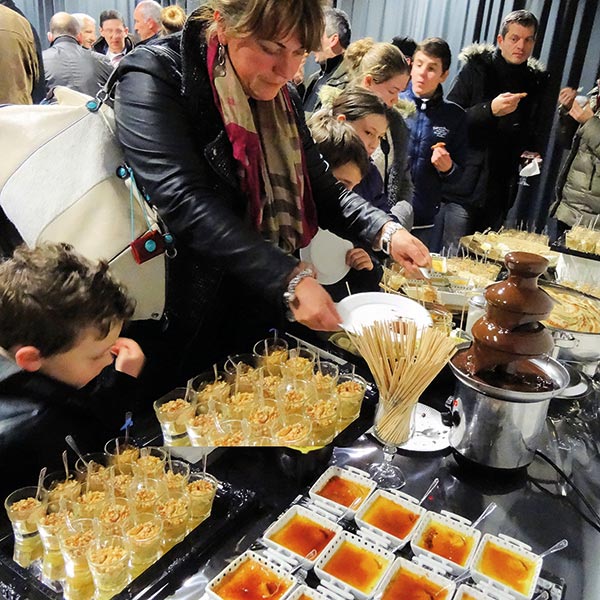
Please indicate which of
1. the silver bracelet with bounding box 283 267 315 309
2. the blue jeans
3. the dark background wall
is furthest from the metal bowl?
the dark background wall

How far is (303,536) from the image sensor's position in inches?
43.3

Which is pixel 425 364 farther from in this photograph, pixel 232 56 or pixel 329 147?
pixel 329 147

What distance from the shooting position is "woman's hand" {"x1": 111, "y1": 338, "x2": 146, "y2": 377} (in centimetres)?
154

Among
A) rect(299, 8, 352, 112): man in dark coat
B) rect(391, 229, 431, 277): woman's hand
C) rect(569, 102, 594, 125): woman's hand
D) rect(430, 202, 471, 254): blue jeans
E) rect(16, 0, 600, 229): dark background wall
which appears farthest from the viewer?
rect(16, 0, 600, 229): dark background wall

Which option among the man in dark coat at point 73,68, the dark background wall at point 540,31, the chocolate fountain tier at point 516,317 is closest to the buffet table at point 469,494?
the chocolate fountain tier at point 516,317

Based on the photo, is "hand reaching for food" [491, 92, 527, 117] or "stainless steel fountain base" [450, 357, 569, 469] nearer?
"stainless steel fountain base" [450, 357, 569, 469]

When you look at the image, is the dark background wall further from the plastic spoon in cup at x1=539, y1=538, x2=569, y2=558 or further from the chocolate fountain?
the plastic spoon in cup at x1=539, y1=538, x2=569, y2=558

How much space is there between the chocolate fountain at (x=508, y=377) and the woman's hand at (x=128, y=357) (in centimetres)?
80

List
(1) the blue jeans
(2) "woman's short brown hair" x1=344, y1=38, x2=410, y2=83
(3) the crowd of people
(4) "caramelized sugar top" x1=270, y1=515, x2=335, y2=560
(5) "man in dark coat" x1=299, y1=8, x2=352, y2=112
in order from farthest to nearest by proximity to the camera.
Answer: (1) the blue jeans
(5) "man in dark coat" x1=299, y1=8, x2=352, y2=112
(2) "woman's short brown hair" x1=344, y1=38, x2=410, y2=83
(3) the crowd of people
(4) "caramelized sugar top" x1=270, y1=515, x2=335, y2=560

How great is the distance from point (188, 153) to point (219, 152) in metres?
0.09

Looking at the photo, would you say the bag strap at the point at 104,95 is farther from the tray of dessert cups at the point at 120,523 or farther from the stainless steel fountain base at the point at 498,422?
the stainless steel fountain base at the point at 498,422

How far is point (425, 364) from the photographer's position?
1207 millimetres

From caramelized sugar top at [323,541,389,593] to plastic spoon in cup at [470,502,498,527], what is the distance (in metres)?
0.23

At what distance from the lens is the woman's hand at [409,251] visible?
178 cm
